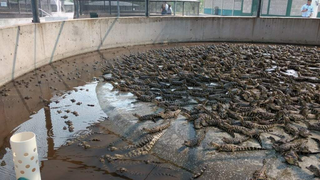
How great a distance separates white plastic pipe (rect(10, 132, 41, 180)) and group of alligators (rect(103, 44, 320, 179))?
Result: 1.94 metres

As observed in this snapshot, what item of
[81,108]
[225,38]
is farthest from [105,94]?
[225,38]

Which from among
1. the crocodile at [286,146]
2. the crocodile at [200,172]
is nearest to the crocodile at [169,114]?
the crocodile at [200,172]

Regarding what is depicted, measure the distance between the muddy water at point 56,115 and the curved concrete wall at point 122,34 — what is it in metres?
0.62

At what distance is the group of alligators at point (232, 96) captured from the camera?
4.59m

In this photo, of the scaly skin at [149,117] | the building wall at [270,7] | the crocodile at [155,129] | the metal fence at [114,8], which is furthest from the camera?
the building wall at [270,7]

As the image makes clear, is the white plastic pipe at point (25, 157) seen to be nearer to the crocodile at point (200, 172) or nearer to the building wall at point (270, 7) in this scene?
the crocodile at point (200, 172)

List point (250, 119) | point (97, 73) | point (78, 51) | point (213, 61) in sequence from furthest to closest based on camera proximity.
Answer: point (78, 51) < point (213, 61) < point (97, 73) < point (250, 119)

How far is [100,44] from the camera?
1291 cm

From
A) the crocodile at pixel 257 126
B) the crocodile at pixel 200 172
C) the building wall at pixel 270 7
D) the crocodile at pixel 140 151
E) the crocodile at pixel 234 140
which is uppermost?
the building wall at pixel 270 7

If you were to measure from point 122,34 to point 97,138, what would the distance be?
981cm

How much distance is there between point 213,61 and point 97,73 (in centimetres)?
421

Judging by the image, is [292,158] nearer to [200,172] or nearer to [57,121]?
[200,172]

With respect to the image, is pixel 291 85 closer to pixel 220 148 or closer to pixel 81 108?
pixel 220 148

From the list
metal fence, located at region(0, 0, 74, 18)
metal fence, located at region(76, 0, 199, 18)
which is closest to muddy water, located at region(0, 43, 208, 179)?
metal fence, located at region(0, 0, 74, 18)
